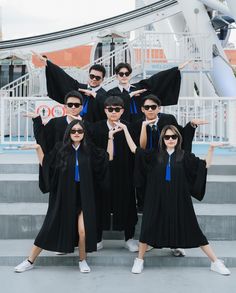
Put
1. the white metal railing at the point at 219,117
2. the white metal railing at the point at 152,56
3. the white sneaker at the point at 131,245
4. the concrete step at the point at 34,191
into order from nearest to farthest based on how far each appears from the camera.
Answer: the white sneaker at the point at 131,245 → the concrete step at the point at 34,191 → the white metal railing at the point at 219,117 → the white metal railing at the point at 152,56

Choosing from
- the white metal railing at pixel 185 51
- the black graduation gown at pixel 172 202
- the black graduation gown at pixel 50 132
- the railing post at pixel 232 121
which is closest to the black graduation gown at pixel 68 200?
the black graduation gown at pixel 50 132

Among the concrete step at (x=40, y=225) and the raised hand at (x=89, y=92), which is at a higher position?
the raised hand at (x=89, y=92)

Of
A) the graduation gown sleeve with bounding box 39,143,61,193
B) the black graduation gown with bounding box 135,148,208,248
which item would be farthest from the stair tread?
the graduation gown sleeve with bounding box 39,143,61,193

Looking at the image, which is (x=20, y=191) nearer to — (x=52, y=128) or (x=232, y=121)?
(x=52, y=128)

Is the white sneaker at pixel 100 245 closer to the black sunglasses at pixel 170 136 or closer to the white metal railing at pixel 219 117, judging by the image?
the black sunglasses at pixel 170 136

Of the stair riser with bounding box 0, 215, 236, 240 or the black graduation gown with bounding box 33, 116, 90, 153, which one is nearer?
the black graduation gown with bounding box 33, 116, 90, 153

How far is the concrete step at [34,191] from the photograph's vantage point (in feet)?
18.9

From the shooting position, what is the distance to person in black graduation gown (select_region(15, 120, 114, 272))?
4.36m

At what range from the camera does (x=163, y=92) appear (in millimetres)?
5418

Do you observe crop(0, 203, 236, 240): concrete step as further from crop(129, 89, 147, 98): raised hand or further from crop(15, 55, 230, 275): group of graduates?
crop(129, 89, 147, 98): raised hand

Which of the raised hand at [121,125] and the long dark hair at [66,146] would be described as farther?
the raised hand at [121,125]

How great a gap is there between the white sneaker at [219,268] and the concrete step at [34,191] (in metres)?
1.47

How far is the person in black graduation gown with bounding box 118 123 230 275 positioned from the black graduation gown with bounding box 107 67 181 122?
2.92ft

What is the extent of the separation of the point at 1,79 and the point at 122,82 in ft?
50.1
